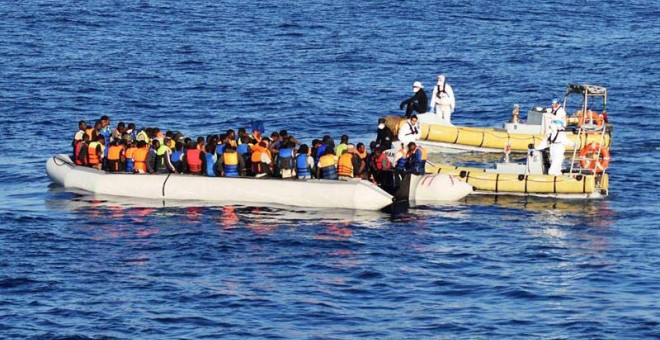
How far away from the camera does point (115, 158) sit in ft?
136

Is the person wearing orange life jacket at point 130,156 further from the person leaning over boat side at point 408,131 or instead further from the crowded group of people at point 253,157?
the person leaning over boat side at point 408,131

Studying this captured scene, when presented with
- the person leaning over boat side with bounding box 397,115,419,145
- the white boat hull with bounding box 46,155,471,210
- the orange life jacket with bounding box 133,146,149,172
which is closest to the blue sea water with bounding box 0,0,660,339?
the white boat hull with bounding box 46,155,471,210

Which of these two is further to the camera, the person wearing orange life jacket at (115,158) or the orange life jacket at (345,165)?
the person wearing orange life jacket at (115,158)

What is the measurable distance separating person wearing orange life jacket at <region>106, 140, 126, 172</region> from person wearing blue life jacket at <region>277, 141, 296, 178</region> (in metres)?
4.76

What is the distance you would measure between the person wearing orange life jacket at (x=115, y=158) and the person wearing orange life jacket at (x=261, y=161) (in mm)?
4002

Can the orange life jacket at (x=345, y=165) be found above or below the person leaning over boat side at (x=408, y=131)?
below

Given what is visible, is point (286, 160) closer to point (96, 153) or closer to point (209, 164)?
point (209, 164)

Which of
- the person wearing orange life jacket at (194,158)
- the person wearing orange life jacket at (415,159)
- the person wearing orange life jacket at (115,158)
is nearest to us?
the person wearing orange life jacket at (194,158)

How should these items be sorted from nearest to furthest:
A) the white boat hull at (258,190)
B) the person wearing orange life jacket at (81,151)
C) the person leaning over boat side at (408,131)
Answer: the white boat hull at (258,190) → the person wearing orange life jacket at (81,151) → the person leaning over boat side at (408,131)

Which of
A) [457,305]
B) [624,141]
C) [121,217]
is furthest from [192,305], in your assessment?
[624,141]

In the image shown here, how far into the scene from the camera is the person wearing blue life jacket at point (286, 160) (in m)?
39.8

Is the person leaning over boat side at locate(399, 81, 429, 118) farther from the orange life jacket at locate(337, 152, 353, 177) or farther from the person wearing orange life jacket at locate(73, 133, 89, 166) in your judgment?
the person wearing orange life jacket at locate(73, 133, 89, 166)

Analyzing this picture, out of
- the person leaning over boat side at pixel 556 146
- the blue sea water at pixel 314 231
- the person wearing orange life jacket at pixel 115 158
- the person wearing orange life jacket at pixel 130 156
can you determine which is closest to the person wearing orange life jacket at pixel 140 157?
the person wearing orange life jacket at pixel 130 156

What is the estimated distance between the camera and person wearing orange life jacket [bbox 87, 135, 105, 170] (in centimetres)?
4219
